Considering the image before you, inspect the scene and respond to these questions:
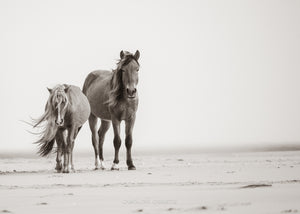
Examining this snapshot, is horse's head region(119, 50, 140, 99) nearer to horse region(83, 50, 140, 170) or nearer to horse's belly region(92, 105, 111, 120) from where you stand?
horse region(83, 50, 140, 170)

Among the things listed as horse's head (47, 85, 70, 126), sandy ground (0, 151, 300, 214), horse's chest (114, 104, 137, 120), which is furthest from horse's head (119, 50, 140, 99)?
sandy ground (0, 151, 300, 214)

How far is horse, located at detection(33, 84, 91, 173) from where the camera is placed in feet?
47.7

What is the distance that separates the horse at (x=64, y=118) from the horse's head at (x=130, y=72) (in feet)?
3.41

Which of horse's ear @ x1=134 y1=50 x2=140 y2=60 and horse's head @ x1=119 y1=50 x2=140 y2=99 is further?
horse's ear @ x1=134 y1=50 x2=140 y2=60

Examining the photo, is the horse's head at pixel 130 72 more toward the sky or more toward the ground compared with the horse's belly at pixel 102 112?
more toward the sky

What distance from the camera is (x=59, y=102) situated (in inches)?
567

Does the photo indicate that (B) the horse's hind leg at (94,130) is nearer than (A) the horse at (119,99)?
No

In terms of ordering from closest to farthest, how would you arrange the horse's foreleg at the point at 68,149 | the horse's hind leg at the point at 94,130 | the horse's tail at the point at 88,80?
the horse's foreleg at the point at 68,149
the horse's hind leg at the point at 94,130
the horse's tail at the point at 88,80

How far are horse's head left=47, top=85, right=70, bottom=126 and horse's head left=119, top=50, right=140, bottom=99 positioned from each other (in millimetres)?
1312

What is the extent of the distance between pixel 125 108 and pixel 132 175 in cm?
227

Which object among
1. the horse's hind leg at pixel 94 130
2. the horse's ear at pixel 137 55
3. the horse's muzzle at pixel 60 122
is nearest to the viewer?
the horse's muzzle at pixel 60 122

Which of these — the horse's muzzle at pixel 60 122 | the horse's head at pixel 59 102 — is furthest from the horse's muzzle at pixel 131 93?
the horse's muzzle at pixel 60 122

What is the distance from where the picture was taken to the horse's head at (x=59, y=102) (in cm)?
1436

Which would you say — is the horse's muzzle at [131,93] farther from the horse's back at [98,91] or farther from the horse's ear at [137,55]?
the horse's back at [98,91]
